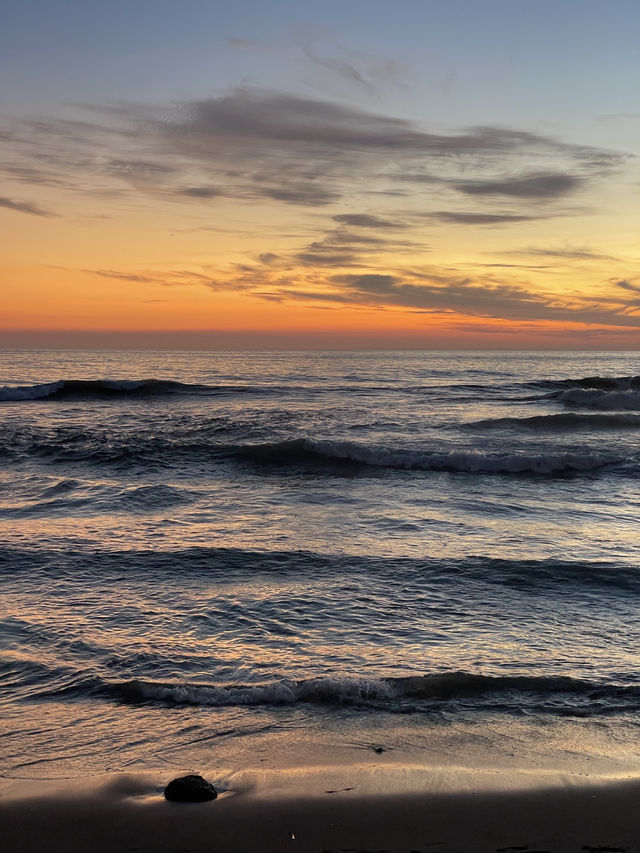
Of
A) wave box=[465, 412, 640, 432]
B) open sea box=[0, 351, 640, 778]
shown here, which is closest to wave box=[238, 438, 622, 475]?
open sea box=[0, 351, 640, 778]

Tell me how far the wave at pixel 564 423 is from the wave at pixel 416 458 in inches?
274

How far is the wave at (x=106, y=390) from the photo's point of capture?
105ft

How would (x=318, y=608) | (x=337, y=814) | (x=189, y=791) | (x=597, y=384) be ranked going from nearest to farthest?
(x=337, y=814) → (x=189, y=791) → (x=318, y=608) → (x=597, y=384)

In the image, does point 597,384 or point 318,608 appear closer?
point 318,608

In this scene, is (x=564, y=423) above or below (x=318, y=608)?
above

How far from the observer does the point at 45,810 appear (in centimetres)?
328

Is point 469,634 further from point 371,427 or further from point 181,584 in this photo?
point 371,427

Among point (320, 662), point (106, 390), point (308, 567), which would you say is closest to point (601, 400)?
point (106, 390)

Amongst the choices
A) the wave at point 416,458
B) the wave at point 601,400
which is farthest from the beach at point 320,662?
the wave at point 601,400

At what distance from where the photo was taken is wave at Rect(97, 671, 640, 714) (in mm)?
4602

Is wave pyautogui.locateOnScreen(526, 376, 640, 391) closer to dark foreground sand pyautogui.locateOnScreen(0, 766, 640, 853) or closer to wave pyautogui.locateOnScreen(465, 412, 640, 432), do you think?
wave pyautogui.locateOnScreen(465, 412, 640, 432)

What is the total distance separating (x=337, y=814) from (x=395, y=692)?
154 cm

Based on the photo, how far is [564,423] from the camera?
24.0 metres

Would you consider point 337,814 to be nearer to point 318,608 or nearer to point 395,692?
point 395,692
